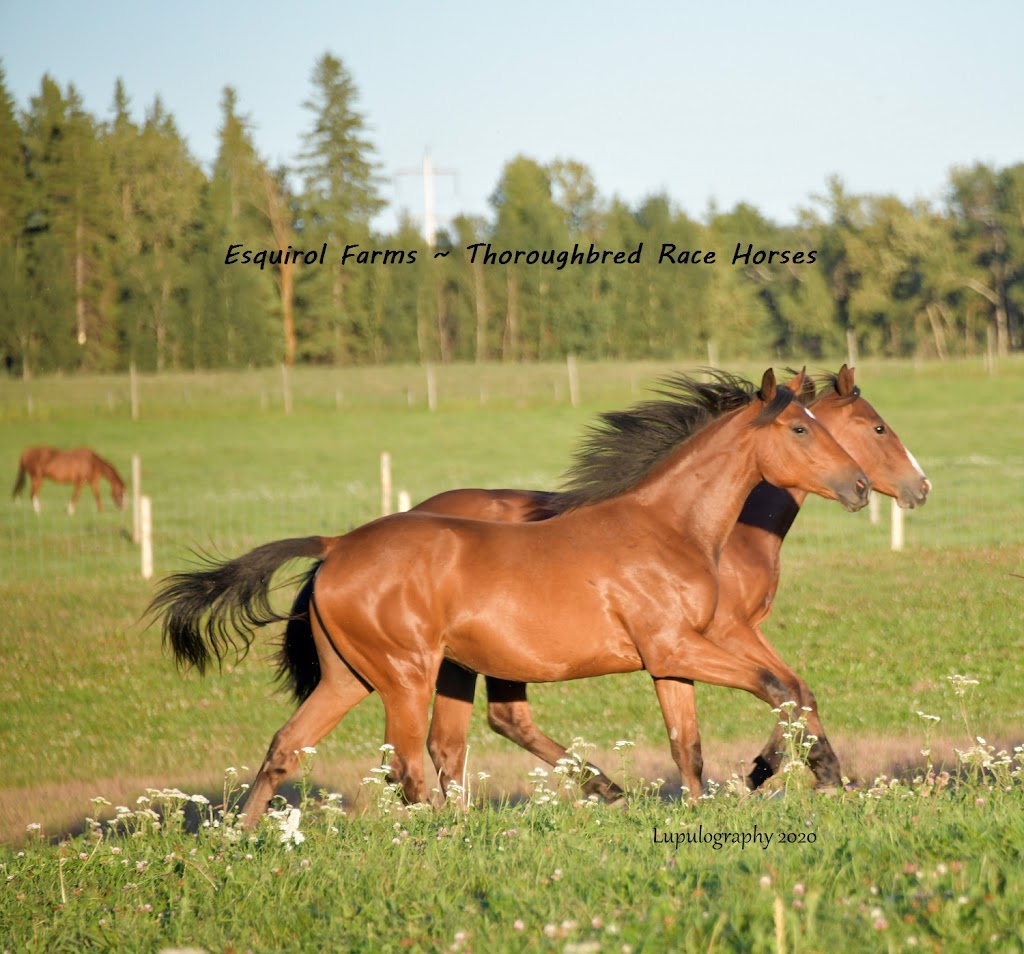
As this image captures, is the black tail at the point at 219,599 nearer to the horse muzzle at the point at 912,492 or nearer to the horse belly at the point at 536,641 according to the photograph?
the horse belly at the point at 536,641

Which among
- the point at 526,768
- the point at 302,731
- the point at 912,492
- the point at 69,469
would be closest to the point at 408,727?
the point at 302,731

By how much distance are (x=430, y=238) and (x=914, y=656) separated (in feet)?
151

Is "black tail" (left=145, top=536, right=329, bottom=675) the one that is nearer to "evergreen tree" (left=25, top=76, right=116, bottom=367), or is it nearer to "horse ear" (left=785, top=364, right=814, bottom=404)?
"horse ear" (left=785, top=364, right=814, bottom=404)

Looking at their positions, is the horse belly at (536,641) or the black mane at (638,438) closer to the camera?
the horse belly at (536,641)

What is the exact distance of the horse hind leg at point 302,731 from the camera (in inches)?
234

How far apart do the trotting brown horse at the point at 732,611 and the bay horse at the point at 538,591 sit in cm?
30

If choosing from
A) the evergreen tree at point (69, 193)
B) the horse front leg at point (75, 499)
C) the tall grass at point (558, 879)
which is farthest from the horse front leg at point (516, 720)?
the evergreen tree at point (69, 193)

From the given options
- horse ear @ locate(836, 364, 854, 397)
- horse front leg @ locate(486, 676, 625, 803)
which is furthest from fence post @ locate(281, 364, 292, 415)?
horse front leg @ locate(486, 676, 625, 803)

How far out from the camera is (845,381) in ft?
25.9

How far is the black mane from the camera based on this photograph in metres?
6.65

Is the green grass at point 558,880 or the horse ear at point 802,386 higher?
the horse ear at point 802,386

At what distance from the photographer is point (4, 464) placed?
32.3 metres

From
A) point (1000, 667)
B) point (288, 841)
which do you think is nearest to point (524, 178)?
point (1000, 667)

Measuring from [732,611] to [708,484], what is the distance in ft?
3.55
